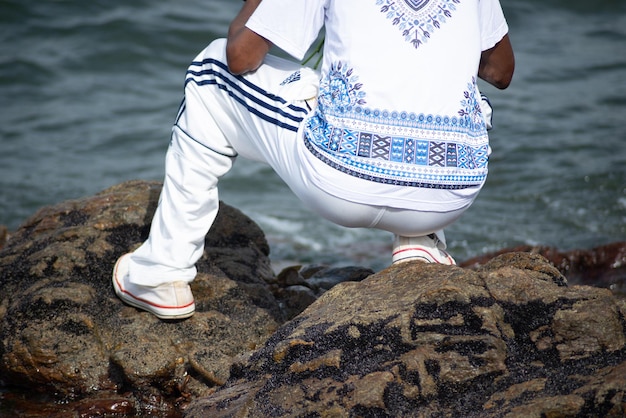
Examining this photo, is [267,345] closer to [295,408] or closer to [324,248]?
[295,408]

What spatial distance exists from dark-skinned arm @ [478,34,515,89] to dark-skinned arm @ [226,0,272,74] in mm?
875

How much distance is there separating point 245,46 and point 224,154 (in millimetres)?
494

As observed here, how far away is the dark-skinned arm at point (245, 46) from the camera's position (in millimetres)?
2773

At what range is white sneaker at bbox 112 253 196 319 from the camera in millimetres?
3164

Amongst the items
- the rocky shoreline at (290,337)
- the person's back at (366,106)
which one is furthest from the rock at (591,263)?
the person's back at (366,106)

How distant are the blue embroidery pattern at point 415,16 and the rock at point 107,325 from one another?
1.43 m

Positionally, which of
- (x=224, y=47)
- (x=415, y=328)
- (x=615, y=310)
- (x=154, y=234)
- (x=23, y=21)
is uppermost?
→ (x=224, y=47)

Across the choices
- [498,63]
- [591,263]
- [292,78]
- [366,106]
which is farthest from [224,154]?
[591,263]

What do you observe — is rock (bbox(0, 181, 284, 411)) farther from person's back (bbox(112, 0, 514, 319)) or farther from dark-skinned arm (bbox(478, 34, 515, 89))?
dark-skinned arm (bbox(478, 34, 515, 89))

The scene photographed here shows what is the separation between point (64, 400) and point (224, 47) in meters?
1.55

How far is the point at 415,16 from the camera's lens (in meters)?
2.56

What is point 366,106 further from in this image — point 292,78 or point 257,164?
point 257,164

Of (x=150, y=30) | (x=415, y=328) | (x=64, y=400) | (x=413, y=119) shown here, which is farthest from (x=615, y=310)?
(x=150, y=30)

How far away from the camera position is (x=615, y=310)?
2.34m
